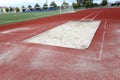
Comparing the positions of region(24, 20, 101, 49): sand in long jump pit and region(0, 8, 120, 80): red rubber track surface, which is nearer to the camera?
region(0, 8, 120, 80): red rubber track surface

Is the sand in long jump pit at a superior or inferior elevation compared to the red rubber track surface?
superior

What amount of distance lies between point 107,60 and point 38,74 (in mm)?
2046

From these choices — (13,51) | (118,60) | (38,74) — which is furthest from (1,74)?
(118,60)

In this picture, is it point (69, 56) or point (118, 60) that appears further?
point (69, 56)

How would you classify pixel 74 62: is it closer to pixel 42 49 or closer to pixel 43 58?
pixel 43 58

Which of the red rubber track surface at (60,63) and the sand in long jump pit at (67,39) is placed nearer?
the red rubber track surface at (60,63)

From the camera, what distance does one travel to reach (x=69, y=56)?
4.89 metres

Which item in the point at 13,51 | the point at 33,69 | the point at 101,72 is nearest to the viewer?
the point at 101,72

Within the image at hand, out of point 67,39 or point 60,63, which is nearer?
point 60,63

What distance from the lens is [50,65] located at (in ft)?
14.0

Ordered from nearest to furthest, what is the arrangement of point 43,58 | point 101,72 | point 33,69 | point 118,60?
1. point 101,72
2. point 33,69
3. point 118,60
4. point 43,58

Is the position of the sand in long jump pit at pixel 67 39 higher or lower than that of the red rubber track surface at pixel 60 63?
higher

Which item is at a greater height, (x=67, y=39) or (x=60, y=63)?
(x=67, y=39)

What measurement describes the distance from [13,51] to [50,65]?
202 cm
